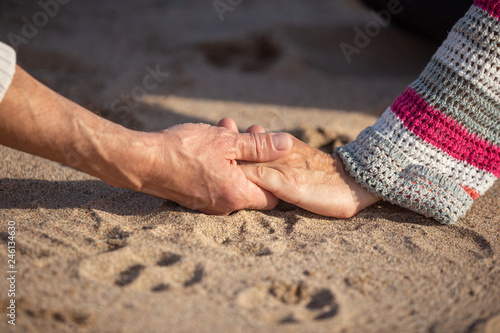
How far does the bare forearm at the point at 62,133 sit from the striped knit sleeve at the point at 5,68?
0.03 metres

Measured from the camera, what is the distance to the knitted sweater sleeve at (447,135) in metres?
1.61

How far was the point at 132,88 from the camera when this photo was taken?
9.10 feet

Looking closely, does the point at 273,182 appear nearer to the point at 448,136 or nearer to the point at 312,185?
the point at 312,185

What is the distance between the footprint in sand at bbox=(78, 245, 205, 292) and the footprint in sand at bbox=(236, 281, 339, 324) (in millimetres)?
165

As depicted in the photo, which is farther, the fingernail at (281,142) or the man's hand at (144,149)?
the fingernail at (281,142)

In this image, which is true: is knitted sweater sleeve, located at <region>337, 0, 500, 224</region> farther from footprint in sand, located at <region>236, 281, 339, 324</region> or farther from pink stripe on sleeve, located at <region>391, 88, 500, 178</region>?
footprint in sand, located at <region>236, 281, 339, 324</region>

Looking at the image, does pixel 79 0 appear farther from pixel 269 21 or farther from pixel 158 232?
pixel 158 232

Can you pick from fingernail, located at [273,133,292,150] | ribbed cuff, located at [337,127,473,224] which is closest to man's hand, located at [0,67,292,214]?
fingernail, located at [273,133,292,150]

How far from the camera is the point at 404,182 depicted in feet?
5.45

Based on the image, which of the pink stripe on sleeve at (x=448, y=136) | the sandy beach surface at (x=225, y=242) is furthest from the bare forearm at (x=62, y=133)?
the pink stripe on sleeve at (x=448, y=136)

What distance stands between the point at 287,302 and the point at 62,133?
884mm

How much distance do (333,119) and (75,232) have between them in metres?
1.66

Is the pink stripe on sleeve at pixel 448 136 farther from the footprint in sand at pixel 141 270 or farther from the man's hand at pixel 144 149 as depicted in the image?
the footprint in sand at pixel 141 270

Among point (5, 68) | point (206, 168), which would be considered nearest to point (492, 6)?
point (206, 168)
